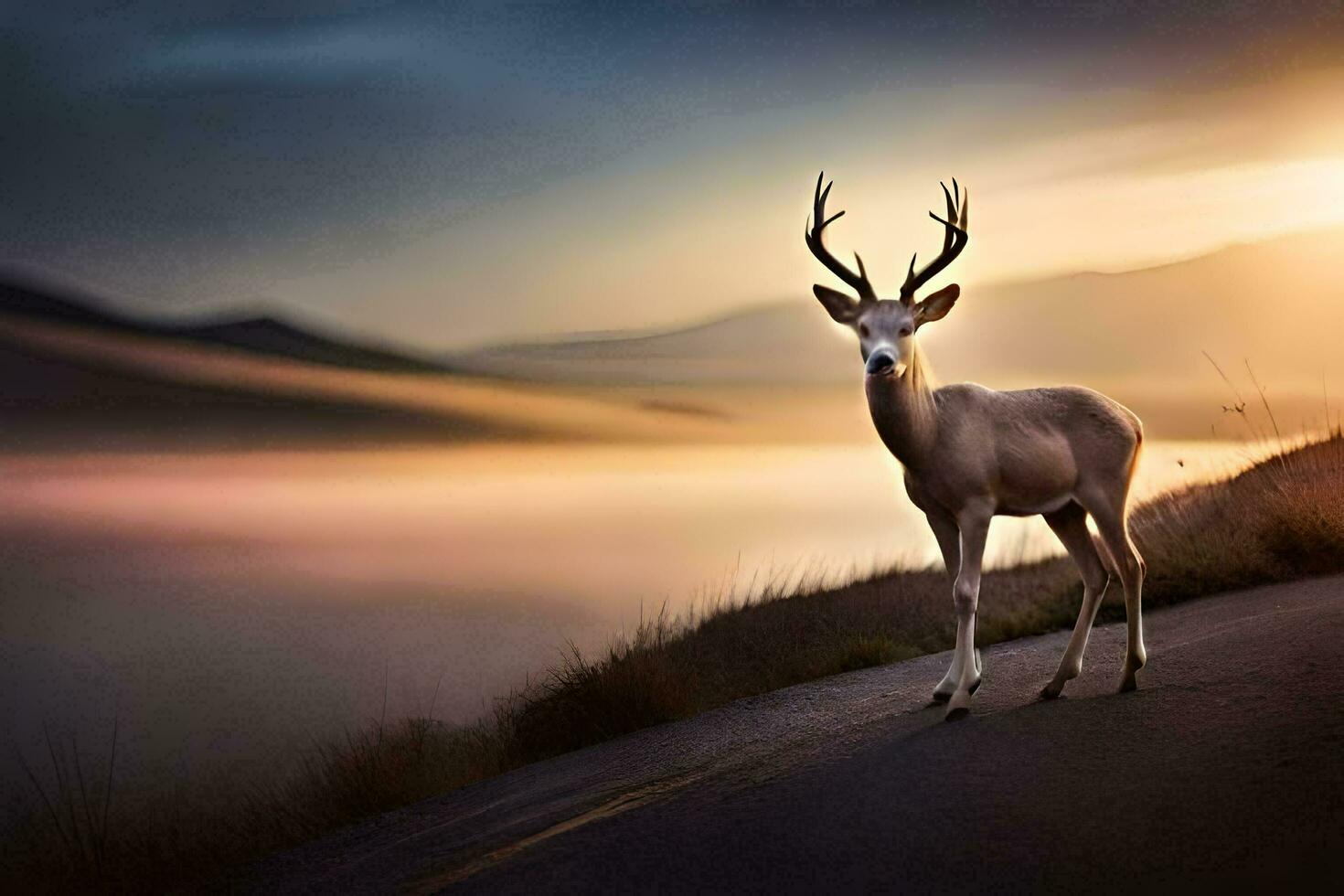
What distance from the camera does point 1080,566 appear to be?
784 cm

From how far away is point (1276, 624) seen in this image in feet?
26.5

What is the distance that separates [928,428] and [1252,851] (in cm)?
304

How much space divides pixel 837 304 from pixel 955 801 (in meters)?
2.98

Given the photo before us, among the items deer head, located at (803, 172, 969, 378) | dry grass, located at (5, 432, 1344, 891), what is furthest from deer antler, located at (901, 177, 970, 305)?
dry grass, located at (5, 432, 1344, 891)

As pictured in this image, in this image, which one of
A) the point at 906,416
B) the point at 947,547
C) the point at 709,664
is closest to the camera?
the point at 906,416

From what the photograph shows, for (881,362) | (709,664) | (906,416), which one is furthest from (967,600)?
(709,664)

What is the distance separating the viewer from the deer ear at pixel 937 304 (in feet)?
23.8

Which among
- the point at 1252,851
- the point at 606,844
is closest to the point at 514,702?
the point at 606,844

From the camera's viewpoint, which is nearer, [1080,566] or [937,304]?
[937,304]

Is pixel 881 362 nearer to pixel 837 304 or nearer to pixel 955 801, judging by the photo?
pixel 837 304

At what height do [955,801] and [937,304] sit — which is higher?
[937,304]

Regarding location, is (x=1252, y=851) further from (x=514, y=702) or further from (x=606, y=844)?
(x=514, y=702)

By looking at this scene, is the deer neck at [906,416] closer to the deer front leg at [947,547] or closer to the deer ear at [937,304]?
the deer ear at [937,304]

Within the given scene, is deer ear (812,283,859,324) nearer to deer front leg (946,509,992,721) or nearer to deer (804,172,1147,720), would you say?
deer (804,172,1147,720)
